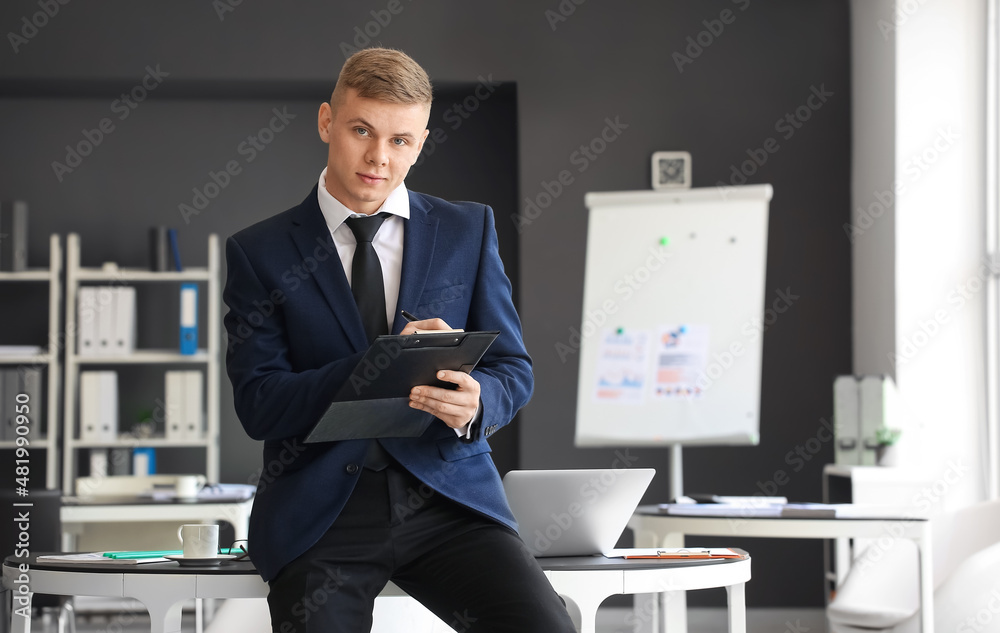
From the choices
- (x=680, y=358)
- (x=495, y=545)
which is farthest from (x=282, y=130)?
(x=495, y=545)

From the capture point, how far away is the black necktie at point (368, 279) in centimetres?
180


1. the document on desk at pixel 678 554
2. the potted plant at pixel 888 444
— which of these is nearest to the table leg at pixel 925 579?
the document on desk at pixel 678 554

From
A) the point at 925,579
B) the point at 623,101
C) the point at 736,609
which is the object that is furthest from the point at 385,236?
the point at 623,101

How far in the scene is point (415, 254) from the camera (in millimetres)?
1827

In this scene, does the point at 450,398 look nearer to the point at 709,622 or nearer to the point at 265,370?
the point at 265,370

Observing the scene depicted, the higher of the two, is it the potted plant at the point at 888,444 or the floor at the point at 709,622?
the potted plant at the point at 888,444

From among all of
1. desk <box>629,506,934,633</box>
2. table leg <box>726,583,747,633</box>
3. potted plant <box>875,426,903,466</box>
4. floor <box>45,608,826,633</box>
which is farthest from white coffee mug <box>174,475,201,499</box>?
potted plant <box>875,426,903,466</box>

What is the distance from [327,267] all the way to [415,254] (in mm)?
152

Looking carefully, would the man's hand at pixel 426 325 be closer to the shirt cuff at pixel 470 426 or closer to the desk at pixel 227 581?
the shirt cuff at pixel 470 426

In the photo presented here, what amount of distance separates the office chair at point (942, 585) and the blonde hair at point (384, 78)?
2.14 metres

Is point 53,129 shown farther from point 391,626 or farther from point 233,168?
point 391,626

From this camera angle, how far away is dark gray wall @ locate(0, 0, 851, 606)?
518cm

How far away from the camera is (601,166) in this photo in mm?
5262

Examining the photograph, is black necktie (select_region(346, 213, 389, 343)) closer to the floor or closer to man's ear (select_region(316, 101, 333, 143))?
man's ear (select_region(316, 101, 333, 143))
